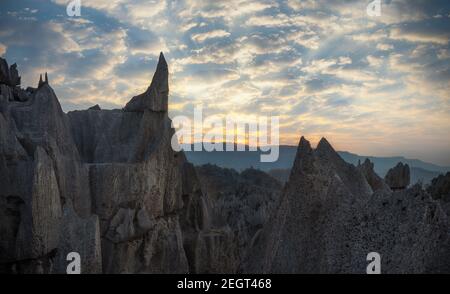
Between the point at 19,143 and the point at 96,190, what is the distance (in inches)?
119

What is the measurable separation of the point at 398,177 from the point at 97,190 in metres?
15.6

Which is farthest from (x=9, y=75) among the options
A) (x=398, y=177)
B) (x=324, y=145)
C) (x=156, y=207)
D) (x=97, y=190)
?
(x=398, y=177)

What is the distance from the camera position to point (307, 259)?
6012mm

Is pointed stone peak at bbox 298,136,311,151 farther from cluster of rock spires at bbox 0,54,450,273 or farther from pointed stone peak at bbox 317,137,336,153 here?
pointed stone peak at bbox 317,137,336,153

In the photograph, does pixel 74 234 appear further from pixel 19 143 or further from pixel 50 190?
pixel 19 143

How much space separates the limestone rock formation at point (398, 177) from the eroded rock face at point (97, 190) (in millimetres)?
9759

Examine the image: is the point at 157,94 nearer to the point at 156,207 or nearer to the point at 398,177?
the point at 156,207

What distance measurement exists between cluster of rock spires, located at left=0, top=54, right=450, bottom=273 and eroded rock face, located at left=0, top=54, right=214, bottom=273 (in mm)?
34

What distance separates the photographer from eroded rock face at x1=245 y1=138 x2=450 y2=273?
16.1 feet

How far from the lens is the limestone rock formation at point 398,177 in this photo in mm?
22445

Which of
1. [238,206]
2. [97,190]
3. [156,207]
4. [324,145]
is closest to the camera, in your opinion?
[324,145]

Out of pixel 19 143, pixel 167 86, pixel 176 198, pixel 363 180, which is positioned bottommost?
pixel 176 198

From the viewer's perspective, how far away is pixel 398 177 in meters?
22.7
